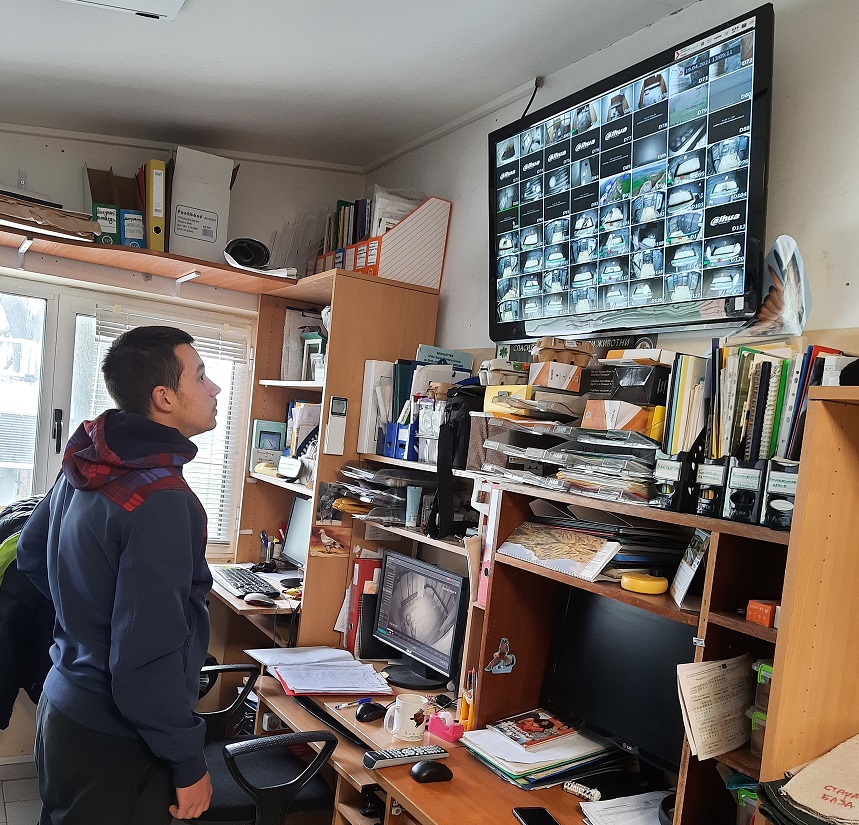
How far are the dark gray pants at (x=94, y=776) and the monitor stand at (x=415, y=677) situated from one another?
0.99 metres

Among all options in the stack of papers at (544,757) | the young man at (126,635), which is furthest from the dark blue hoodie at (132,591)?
the stack of papers at (544,757)

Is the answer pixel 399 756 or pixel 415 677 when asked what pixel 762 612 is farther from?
pixel 415 677

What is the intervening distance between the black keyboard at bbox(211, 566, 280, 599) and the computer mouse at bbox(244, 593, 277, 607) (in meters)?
0.04

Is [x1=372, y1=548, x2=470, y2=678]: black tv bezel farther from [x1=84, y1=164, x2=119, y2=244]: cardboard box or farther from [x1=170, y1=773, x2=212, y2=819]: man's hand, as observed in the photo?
[x1=84, y1=164, x2=119, y2=244]: cardboard box

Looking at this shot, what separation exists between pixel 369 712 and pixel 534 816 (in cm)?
66

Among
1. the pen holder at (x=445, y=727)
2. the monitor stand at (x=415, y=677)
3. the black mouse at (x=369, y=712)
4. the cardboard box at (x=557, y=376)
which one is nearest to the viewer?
the cardboard box at (x=557, y=376)

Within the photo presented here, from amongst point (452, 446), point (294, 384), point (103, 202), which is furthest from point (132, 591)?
point (103, 202)

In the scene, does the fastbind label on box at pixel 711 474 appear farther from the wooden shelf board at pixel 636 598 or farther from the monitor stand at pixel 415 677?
the monitor stand at pixel 415 677

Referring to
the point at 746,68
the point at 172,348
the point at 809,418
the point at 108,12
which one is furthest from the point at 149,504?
the point at 746,68

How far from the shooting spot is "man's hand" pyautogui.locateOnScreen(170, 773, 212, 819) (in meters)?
1.82

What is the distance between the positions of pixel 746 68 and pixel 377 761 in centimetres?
182

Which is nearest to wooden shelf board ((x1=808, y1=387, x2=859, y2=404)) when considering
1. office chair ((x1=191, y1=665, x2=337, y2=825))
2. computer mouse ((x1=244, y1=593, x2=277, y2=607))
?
office chair ((x1=191, y1=665, x2=337, y2=825))

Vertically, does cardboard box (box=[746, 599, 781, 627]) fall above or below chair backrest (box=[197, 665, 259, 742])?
above

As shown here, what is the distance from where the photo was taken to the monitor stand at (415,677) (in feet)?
8.68
